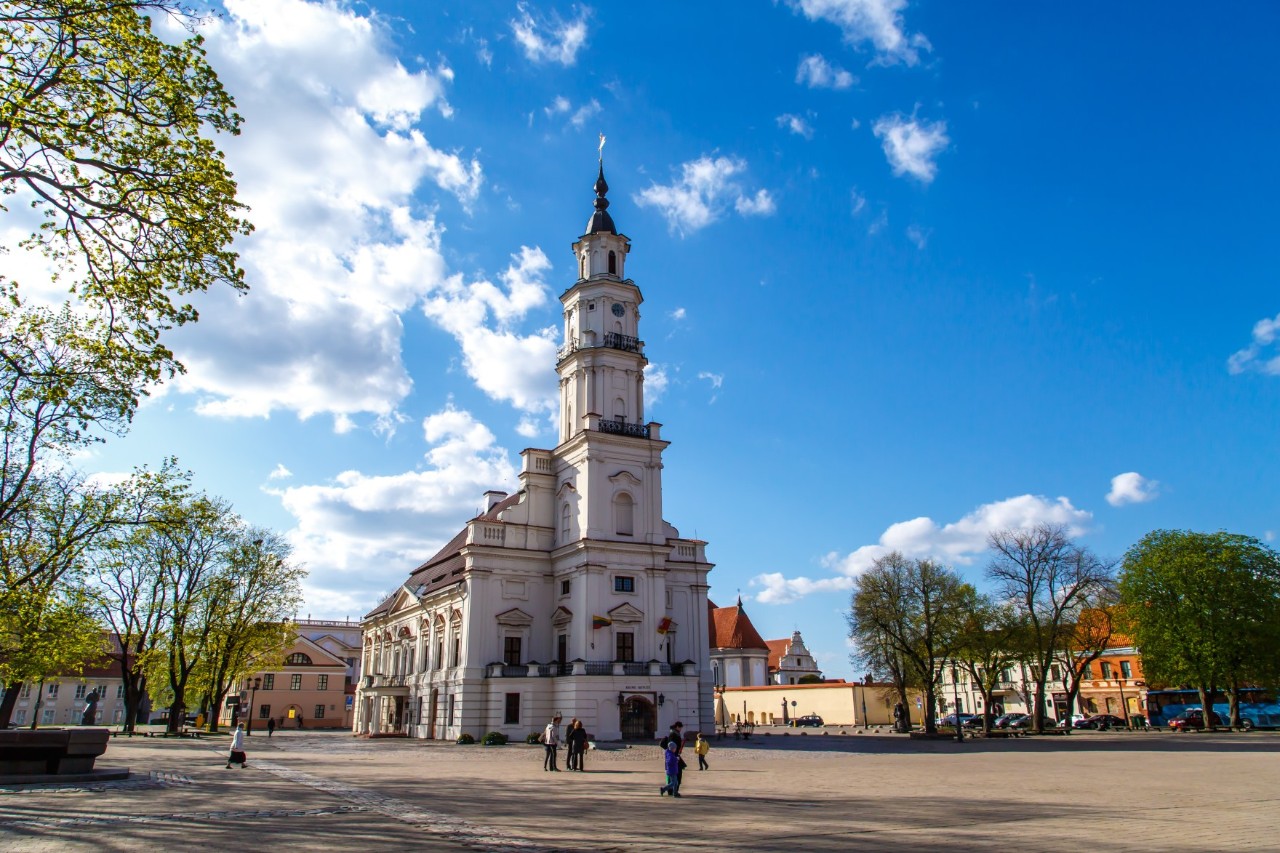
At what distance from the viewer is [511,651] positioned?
4838cm

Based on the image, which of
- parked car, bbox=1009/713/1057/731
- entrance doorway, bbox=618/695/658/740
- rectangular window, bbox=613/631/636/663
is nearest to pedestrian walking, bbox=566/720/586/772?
entrance doorway, bbox=618/695/658/740

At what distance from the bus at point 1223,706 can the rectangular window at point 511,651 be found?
4517cm

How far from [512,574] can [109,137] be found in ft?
124

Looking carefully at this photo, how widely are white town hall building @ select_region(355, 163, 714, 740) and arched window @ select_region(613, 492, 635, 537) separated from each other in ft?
0.21

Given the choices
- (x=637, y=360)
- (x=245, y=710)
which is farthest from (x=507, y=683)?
(x=245, y=710)

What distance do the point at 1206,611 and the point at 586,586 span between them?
39.0m

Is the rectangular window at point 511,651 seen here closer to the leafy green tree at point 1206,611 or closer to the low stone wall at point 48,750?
the low stone wall at point 48,750

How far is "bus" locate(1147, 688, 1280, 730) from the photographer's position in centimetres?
5703

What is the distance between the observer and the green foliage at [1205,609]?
5103cm

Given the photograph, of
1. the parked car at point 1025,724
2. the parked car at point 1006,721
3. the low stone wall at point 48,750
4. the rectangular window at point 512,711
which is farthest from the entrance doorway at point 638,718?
the low stone wall at point 48,750

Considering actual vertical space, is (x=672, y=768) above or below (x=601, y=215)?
below

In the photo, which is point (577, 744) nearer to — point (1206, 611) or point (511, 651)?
point (511, 651)

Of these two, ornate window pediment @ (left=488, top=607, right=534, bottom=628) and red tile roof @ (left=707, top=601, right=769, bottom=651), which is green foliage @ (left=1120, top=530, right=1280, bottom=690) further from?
red tile roof @ (left=707, top=601, right=769, bottom=651)

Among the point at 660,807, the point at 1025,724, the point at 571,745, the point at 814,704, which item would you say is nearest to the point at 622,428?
the point at 571,745
